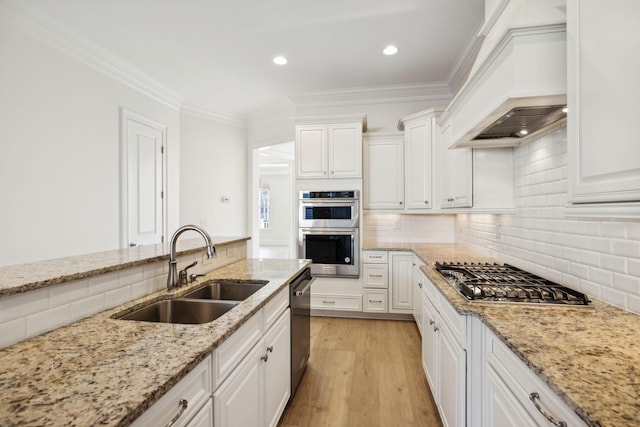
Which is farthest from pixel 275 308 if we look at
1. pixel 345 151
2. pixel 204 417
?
pixel 345 151

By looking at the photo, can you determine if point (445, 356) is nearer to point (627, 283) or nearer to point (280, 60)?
point (627, 283)

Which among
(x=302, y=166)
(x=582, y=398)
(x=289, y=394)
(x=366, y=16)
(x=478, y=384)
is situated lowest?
(x=289, y=394)

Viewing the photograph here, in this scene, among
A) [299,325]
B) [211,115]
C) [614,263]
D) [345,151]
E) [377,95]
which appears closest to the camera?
[614,263]

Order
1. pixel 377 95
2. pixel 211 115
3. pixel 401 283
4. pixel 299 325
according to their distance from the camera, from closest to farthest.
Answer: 1. pixel 299 325
2. pixel 401 283
3. pixel 377 95
4. pixel 211 115

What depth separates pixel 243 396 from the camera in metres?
1.25

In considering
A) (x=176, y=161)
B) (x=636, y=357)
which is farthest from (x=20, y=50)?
(x=636, y=357)

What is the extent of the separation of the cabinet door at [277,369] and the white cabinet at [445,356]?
36.1 inches

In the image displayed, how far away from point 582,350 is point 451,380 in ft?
2.55

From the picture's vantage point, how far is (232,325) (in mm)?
1108

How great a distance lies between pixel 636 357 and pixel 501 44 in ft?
4.12

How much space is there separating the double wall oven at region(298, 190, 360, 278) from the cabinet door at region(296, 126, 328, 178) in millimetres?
254

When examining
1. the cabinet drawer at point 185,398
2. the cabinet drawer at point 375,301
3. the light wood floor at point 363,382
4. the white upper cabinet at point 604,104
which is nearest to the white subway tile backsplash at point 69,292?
the cabinet drawer at point 185,398

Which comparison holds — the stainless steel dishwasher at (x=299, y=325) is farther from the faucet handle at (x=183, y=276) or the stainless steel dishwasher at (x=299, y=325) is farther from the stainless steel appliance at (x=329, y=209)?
→ the stainless steel appliance at (x=329, y=209)

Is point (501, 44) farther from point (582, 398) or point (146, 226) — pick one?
point (146, 226)
